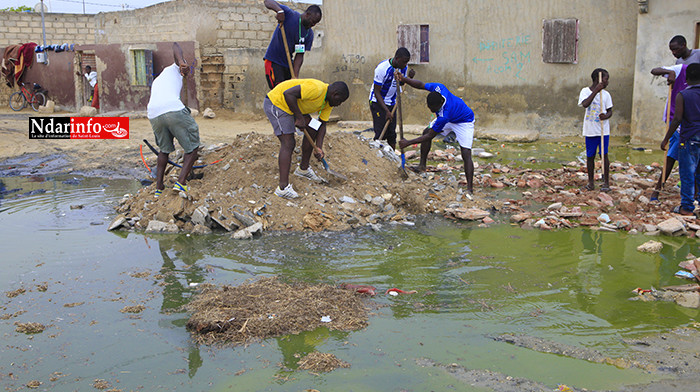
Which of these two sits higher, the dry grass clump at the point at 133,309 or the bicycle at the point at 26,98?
the bicycle at the point at 26,98

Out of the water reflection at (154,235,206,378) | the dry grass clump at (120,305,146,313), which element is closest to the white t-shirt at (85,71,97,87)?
the water reflection at (154,235,206,378)

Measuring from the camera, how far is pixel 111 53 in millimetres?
17422

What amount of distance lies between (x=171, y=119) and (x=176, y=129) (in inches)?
5.2

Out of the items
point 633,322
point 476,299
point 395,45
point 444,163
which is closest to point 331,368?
A: point 476,299

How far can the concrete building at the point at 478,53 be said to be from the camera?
10.9m

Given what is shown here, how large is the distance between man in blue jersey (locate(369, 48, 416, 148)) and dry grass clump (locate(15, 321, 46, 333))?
5167 millimetres

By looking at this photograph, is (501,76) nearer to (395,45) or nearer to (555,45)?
(555,45)

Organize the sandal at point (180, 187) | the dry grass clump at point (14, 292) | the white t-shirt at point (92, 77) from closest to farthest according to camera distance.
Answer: the dry grass clump at point (14, 292)
the sandal at point (180, 187)
the white t-shirt at point (92, 77)

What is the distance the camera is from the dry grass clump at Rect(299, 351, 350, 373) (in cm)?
331

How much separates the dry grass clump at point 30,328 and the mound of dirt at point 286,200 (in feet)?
7.81

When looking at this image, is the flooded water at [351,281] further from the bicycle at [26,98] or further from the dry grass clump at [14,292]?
the bicycle at [26,98]

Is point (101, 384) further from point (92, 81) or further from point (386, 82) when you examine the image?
point (92, 81)

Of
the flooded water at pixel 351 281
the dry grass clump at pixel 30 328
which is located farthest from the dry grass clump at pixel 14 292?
the dry grass clump at pixel 30 328

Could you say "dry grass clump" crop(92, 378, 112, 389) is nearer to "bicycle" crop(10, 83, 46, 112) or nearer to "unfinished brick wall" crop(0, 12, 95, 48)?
"bicycle" crop(10, 83, 46, 112)
